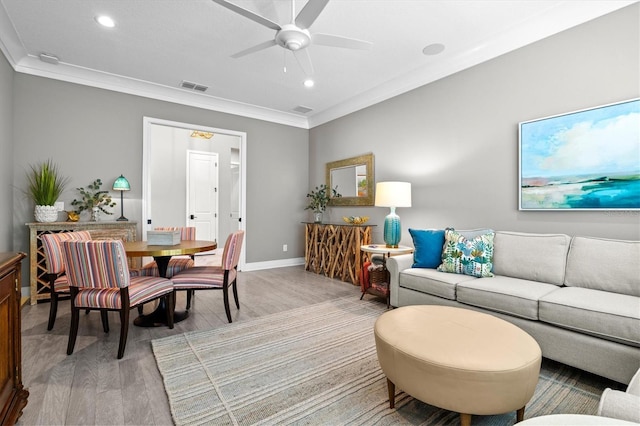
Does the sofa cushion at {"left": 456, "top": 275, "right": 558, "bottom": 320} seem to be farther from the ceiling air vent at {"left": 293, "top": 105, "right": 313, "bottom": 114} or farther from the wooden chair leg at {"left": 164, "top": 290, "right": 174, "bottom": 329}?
the ceiling air vent at {"left": 293, "top": 105, "right": 313, "bottom": 114}

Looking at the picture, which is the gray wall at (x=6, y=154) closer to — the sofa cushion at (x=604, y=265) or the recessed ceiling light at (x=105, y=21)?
the recessed ceiling light at (x=105, y=21)

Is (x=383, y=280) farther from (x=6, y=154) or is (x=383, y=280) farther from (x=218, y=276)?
(x=6, y=154)

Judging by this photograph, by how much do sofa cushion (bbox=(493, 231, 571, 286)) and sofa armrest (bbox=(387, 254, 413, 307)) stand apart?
81cm

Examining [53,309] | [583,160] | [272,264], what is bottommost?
[272,264]

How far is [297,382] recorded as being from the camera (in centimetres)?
Result: 190

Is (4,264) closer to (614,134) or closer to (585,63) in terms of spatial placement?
(614,134)

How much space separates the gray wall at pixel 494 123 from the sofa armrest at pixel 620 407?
203 cm

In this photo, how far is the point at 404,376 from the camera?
58.9 inches

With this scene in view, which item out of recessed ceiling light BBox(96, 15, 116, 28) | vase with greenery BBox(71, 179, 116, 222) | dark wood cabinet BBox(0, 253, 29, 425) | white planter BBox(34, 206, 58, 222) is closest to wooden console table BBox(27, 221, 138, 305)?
white planter BBox(34, 206, 58, 222)

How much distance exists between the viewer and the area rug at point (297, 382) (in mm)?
1600

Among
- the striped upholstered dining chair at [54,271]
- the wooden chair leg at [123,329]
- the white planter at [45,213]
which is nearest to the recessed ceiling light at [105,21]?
the striped upholstered dining chair at [54,271]

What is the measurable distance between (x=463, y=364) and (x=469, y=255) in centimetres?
160

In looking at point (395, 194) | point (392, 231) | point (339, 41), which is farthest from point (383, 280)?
point (339, 41)

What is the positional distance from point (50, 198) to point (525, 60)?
526 cm
